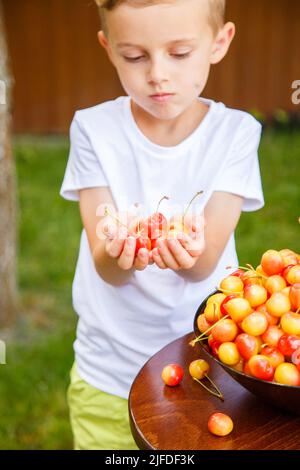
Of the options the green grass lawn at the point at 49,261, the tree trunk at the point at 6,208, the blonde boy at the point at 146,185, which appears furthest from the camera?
the tree trunk at the point at 6,208

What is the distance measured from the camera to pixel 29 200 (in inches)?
191

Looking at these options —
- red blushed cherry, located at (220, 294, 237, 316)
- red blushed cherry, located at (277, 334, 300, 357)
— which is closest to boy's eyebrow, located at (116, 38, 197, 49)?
red blushed cherry, located at (220, 294, 237, 316)

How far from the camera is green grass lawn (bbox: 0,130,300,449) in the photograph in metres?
2.81

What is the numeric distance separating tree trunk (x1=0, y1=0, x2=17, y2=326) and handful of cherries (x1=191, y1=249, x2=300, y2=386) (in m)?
1.88

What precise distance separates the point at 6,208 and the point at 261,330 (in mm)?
2163

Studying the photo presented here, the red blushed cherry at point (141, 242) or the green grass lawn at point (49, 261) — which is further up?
the red blushed cherry at point (141, 242)

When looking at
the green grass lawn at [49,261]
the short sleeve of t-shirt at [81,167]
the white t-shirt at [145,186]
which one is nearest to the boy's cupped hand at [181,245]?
the white t-shirt at [145,186]

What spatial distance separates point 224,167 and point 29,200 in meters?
3.34

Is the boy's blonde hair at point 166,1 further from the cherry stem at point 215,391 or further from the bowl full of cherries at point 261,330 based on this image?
the cherry stem at point 215,391

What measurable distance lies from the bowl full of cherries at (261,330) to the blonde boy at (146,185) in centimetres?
21

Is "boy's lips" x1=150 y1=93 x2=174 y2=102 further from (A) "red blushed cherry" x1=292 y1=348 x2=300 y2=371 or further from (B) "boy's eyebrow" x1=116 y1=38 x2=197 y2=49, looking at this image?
(A) "red blushed cherry" x1=292 y1=348 x2=300 y2=371

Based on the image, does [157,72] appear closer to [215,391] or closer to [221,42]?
[221,42]

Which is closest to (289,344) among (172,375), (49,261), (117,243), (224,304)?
(224,304)

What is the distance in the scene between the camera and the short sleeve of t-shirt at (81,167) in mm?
1724
